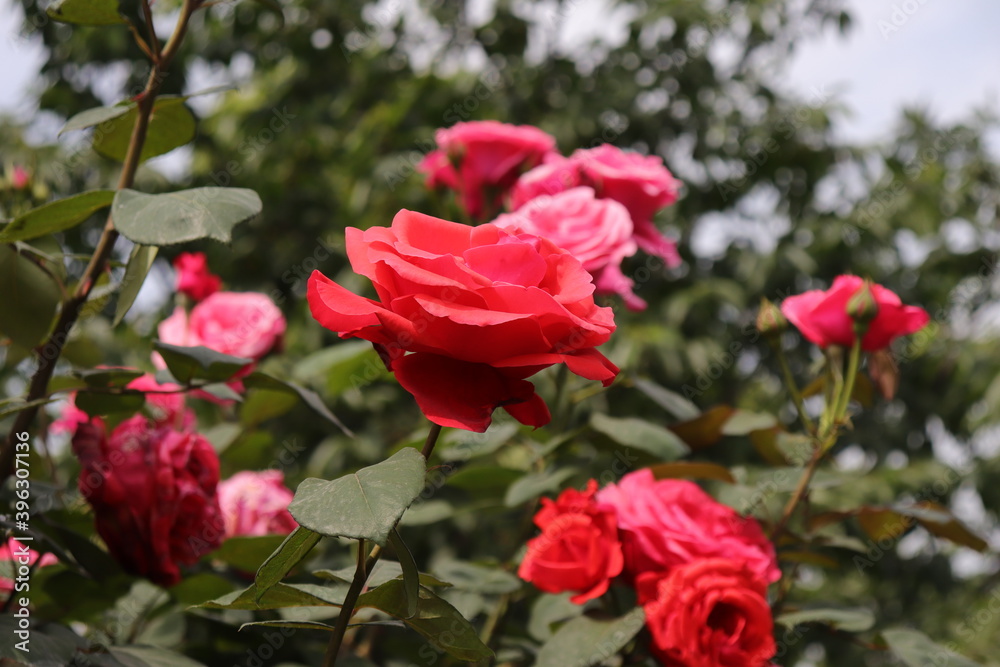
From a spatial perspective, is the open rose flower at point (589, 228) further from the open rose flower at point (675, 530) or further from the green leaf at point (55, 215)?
the green leaf at point (55, 215)

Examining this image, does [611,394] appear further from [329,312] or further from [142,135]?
[329,312]

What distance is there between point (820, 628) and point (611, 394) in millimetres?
1005

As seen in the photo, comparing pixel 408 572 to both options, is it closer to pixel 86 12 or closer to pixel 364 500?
pixel 364 500

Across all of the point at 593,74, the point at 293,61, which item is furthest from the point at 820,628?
the point at 293,61

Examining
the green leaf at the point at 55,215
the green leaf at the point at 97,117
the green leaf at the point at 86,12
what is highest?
the green leaf at the point at 86,12

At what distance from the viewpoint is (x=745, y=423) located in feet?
2.31

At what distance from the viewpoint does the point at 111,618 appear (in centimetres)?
74

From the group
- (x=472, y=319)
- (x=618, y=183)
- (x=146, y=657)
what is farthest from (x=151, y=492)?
(x=618, y=183)

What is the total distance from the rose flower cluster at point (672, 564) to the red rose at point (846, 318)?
17 cm

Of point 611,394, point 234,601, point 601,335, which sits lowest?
point 611,394

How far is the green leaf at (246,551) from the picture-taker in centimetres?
59

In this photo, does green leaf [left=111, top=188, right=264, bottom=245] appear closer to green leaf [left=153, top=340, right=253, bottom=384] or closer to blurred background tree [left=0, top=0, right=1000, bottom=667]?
green leaf [left=153, top=340, right=253, bottom=384]

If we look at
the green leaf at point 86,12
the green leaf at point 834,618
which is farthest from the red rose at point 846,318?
the green leaf at point 86,12

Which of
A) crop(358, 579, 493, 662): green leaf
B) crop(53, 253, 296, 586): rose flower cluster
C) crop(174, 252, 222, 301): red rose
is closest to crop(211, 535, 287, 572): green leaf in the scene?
crop(53, 253, 296, 586): rose flower cluster
